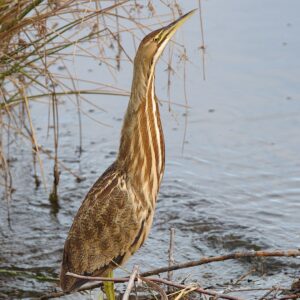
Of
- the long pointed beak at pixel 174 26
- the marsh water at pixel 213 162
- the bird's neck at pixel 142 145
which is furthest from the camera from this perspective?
the marsh water at pixel 213 162

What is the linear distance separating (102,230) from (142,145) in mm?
385

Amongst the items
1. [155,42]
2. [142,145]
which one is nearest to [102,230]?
[142,145]

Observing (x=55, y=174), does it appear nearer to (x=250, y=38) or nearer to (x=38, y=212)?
(x=38, y=212)

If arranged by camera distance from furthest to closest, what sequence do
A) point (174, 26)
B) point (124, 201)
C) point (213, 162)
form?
point (213, 162), point (124, 201), point (174, 26)

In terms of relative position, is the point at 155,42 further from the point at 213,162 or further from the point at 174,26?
the point at 213,162

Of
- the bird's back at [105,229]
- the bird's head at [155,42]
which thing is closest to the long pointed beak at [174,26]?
the bird's head at [155,42]

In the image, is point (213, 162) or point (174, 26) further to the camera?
point (213, 162)

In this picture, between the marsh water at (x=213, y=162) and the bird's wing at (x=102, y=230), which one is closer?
the bird's wing at (x=102, y=230)

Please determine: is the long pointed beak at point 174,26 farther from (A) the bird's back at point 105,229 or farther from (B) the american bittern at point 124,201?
(A) the bird's back at point 105,229

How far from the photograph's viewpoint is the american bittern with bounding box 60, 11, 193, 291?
4.11m

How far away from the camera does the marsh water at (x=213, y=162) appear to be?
5258 mm

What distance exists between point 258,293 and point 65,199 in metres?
1.64

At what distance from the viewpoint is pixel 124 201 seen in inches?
162

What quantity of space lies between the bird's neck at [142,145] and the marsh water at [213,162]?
759mm
